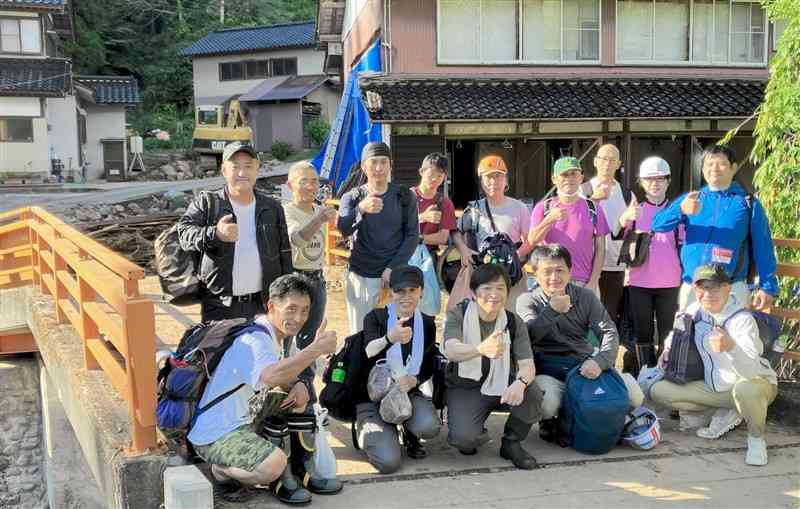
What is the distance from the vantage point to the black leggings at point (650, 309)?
559cm

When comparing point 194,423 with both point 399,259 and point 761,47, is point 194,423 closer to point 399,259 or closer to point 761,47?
point 399,259

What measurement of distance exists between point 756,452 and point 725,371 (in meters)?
0.50

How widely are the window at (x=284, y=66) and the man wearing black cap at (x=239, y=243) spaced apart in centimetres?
3515

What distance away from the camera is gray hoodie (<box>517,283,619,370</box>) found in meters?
4.86

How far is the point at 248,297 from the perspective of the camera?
15.7 feet

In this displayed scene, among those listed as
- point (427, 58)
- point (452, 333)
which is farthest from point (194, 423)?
point (427, 58)

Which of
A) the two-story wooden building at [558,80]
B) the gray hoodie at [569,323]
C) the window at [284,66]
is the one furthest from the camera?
the window at [284,66]

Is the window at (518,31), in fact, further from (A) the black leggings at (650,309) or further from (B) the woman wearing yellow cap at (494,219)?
(A) the black leggings at (650,309)

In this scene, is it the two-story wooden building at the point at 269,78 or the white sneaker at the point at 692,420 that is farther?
the two-story wooden building at the point at 269,78

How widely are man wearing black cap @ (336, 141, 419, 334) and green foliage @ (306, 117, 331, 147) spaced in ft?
99.9

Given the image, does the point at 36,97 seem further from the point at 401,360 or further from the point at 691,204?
the point at 691,204

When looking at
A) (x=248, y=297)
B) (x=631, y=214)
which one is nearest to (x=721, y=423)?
(x=631, y=214)

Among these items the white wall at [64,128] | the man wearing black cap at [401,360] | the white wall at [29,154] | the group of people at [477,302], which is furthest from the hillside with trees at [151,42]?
the man wearing black cap at [401,360]

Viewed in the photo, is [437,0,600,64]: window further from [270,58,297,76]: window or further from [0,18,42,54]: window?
[270,58,297,76]: window
